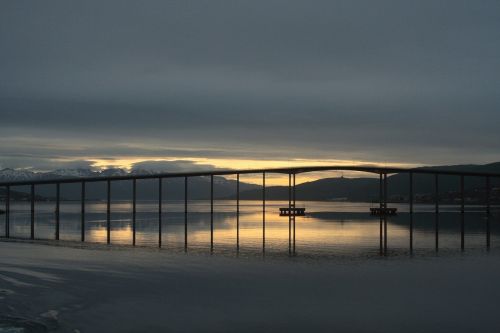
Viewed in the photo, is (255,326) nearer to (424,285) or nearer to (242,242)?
(424,285)

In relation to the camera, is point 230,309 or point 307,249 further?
point 307,249

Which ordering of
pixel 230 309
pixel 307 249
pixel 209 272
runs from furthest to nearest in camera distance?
pixel 307 249, pixel 209 272, pixel 230 309

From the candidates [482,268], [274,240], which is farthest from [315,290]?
[274,240]

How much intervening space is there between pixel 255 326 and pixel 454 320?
228 inches

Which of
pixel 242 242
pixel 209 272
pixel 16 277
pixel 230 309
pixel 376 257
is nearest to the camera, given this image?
pixel 230 309

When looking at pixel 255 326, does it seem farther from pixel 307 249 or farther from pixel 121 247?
pixel 121 247

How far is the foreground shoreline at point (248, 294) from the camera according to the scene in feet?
54.5

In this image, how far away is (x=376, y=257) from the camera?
3356cm

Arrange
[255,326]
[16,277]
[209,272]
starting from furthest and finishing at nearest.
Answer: [209,272] < [16,277] < [255,326]

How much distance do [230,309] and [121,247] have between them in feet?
76.2

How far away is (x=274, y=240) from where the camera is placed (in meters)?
46.5

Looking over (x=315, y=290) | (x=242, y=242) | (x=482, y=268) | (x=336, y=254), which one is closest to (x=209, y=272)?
(x=315, y=290)

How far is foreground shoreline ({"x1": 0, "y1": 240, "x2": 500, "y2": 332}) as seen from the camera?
16.6m

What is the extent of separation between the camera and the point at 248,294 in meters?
21.2
